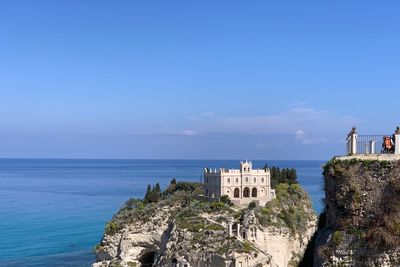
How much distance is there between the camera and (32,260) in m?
63.0

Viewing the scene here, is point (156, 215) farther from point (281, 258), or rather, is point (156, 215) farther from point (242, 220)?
point (281, 258)

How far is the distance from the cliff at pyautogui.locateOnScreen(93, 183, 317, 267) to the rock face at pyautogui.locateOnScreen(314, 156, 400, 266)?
1031 inches

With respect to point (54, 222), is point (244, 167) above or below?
above

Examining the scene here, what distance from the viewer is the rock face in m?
15.9

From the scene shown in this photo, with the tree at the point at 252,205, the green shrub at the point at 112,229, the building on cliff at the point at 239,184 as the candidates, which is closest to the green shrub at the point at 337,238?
the tree at the point at 252,205

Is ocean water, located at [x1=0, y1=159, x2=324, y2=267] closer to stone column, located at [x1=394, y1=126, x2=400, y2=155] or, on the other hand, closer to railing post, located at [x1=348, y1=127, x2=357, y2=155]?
railing post, located at [x1=348, y1=127, x2=357, y2=155]

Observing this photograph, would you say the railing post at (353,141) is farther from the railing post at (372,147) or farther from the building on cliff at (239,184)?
the building on cliff at (239,184)

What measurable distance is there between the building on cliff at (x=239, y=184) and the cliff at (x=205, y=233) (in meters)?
1.66

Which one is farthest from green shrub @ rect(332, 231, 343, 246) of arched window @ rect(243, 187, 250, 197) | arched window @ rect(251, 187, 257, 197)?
arched window @ rect(251, 187, 257, 197)

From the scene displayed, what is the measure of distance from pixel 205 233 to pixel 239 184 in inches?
493

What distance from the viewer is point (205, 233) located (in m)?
45.9

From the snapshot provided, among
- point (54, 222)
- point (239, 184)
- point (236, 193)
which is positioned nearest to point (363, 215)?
point (239, 184)

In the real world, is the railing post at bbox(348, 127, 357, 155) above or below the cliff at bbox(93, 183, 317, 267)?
above

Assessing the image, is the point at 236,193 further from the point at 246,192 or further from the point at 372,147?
the point at 372,147
